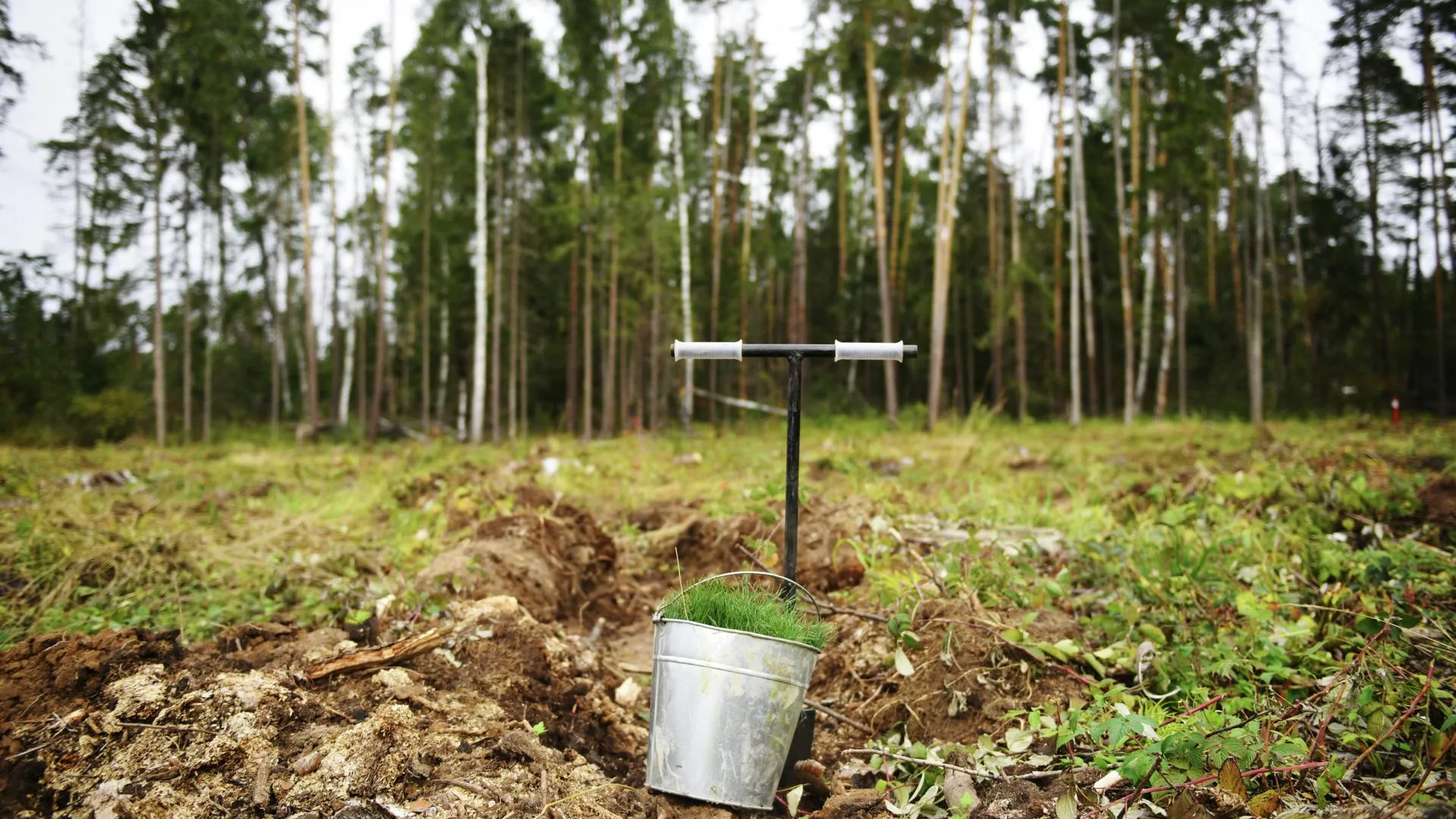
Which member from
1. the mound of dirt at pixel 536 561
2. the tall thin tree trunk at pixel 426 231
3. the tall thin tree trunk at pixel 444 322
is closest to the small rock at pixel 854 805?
the mound of dirt at pixel 536 561

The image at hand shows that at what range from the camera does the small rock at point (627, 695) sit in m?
3.99

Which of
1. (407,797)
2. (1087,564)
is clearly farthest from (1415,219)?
(407,797)

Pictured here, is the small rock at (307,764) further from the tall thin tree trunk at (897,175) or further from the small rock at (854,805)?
the tall thin tree trunk at (897,175)

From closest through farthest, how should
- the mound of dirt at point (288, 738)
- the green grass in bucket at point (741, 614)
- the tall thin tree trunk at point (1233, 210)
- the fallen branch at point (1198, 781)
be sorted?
the fallen branch at point (1198, 781) → the mound of dirt at point (288, 738) → the green grass in bucket at point (741, 614) → the tall thin tree trunk at point (1233, 210)

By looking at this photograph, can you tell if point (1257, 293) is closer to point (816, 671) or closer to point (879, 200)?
point (879, 200)

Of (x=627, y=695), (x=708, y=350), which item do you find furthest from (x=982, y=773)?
(x=627, y=695)

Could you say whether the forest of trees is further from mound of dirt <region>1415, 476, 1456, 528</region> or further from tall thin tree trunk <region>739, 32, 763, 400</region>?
mound of dirt <region>1415, 476, 1456, 528</region>

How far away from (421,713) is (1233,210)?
103 feet

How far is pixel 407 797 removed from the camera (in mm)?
2605

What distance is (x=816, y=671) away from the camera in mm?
4234

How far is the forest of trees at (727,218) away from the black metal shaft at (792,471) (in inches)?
589

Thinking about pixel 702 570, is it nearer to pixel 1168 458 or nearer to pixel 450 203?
pixel 1168 458

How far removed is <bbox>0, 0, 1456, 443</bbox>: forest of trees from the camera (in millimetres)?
20500

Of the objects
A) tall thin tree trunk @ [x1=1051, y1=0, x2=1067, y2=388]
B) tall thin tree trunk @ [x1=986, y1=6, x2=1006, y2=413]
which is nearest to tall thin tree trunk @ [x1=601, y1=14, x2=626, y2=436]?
tall thin tree trunk @ [x1=986, y1=6, x2=1006, y2=413]
